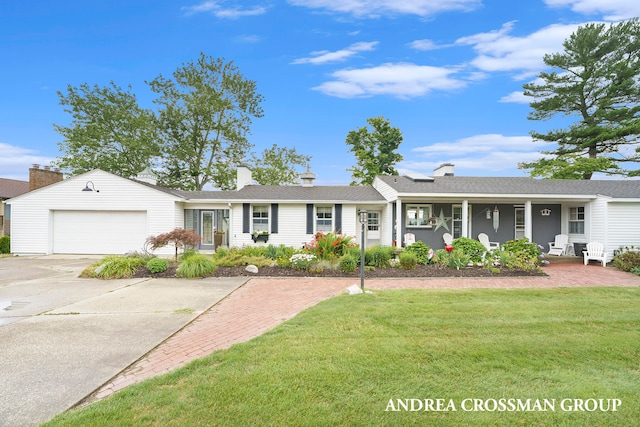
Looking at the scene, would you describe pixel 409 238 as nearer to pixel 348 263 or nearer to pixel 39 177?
pixel 348 263

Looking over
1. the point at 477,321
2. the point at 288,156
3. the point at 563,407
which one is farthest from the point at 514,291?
the point at 288,156

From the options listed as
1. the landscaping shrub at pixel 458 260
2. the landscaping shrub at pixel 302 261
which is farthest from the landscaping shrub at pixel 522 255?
the landscaping shrub at pixel 302 261

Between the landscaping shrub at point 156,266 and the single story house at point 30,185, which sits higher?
the single story house at point 30,185

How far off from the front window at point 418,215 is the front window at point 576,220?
6516mm

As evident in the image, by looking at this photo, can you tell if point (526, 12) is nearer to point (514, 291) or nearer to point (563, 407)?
point (514, 291)

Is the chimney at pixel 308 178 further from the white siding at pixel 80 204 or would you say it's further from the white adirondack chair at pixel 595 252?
the white adirondack chair at pixel 595 252

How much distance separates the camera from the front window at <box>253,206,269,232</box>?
15528 mm

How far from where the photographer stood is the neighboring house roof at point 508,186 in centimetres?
1311

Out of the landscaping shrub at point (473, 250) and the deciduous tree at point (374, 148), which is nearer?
the landscaping shrub at point (473, 250)

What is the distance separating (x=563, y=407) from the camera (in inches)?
103

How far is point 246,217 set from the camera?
609 inches

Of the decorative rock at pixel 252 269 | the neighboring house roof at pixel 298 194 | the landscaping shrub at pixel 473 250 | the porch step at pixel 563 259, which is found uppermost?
the neighboring house roof at pixel 298 194

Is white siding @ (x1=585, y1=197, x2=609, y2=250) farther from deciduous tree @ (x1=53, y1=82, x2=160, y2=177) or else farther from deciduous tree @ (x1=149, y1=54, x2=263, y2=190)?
deciduous tree @ (x1=53, y1=82, x2=160, y2=177)

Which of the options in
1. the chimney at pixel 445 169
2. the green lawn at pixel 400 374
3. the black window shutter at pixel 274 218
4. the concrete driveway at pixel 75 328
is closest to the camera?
the green lawn at pixel 400 374
